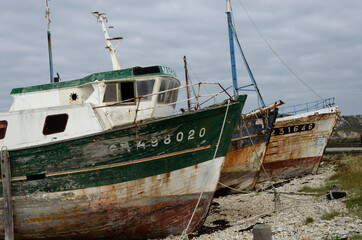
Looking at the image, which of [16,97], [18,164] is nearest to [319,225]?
[18,164]

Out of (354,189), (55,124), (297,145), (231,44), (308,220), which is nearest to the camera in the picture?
(308,220)

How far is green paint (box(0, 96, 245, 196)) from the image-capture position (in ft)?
27.1

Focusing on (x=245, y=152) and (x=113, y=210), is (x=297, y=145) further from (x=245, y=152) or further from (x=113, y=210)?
(x=113, y=210)

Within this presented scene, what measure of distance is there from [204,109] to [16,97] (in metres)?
5.55

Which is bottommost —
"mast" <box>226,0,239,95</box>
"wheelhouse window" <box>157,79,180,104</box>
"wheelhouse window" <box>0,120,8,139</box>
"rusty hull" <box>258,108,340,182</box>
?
"rusty hull" <box>258,108,340,182</box>

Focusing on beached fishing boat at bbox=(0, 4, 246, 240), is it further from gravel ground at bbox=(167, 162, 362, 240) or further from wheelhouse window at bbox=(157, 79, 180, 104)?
gravel ground at bbox=(167, 162, 362, 240)

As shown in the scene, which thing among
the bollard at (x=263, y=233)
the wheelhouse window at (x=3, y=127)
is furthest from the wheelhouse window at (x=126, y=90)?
the bollard at (x=263, y=233)

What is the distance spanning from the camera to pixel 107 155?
827 cm

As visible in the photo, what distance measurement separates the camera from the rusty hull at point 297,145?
57.5 ft

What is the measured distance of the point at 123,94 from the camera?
9195 mm

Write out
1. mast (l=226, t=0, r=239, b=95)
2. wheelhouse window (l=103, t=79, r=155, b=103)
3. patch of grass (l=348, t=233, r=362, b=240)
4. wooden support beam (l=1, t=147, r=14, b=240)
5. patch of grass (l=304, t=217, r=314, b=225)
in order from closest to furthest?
patch of grass (l=348, t=233, r=362, b=240) → patch of grass (l=304, t=217, r=314, b=225) → wooden support beam (l=1, t=147, r=14, b=240) → wheelhouse window (l=103, t=79, r=155, b=103) → mast (l=226, t=0, r=239, b=95)

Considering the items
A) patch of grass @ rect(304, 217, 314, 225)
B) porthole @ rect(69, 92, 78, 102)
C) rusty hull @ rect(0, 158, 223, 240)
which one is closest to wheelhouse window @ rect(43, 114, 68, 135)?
porthole @ rect(69, 92, 78, 102)

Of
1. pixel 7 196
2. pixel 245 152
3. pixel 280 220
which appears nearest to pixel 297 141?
pixel 245 152

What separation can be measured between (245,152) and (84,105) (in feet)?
28.3
